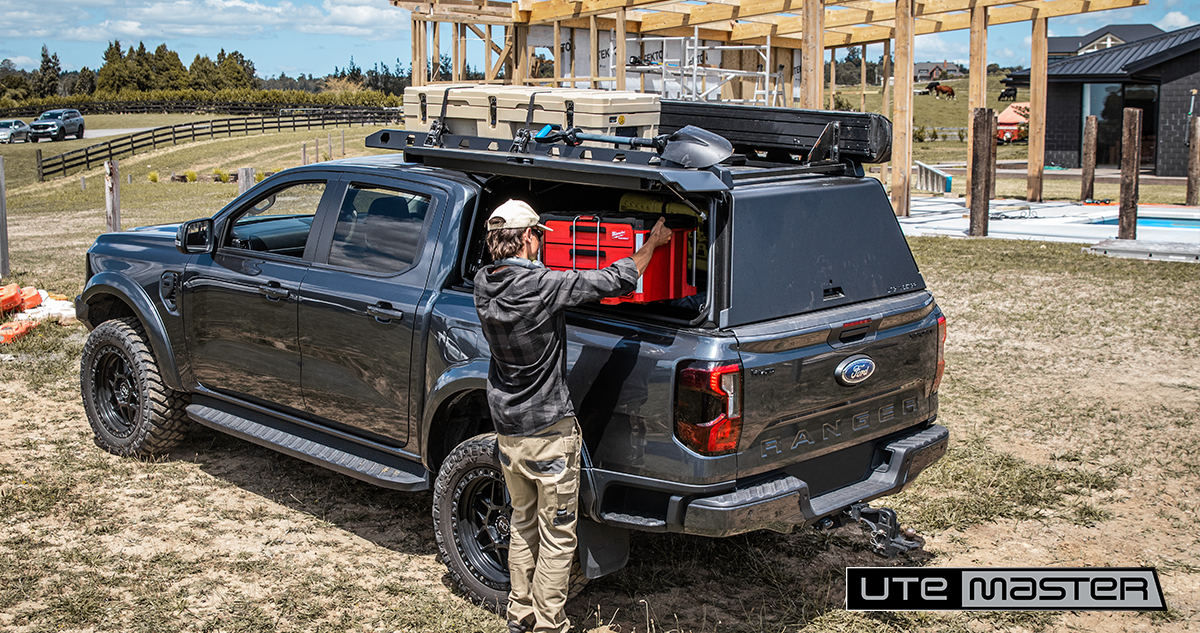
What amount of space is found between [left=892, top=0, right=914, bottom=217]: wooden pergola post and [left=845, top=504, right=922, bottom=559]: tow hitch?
13806 mm

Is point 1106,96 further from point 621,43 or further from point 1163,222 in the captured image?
point 621,43

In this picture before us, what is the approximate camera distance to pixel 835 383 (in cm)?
416

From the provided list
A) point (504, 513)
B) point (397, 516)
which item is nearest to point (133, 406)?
point (397, 516)

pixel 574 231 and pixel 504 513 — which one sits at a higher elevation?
pixel 574 231

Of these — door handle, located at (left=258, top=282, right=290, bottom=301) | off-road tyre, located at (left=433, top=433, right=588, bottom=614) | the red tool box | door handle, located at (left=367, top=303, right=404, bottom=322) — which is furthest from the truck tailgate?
door handle, located at (left=258, top=282, right=290, bottom=301)

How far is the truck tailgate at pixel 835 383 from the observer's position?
12.9 ft

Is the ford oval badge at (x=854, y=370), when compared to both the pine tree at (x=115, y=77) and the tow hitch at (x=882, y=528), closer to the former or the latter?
the tow hitch at (x=882, y=528)

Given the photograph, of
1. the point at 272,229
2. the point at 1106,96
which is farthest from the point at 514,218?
the point at 1106,96

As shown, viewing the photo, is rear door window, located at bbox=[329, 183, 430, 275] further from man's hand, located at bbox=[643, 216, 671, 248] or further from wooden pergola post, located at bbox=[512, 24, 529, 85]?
wooden pergola post, located at bbox=[512, 24, 529, 85]

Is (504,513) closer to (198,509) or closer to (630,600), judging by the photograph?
(630,600)

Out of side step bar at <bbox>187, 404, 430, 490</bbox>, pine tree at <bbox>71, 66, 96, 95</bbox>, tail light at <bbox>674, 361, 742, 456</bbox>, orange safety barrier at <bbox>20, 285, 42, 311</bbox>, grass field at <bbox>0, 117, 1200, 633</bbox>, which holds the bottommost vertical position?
grass field at <bbox>0, 117, 1200, 633</bbox>

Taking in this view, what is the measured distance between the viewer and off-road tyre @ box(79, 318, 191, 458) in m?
6.15

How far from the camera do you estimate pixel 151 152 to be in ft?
140

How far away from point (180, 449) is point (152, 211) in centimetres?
1816
